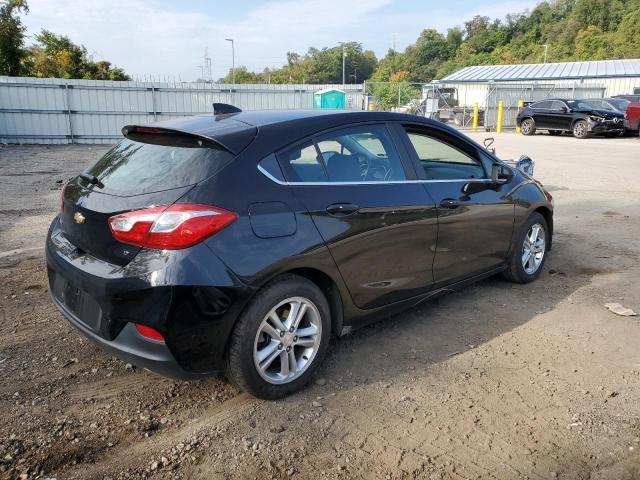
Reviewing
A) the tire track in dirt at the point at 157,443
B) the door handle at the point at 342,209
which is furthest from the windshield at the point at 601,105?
the tire track in dirt at the point at 157,443

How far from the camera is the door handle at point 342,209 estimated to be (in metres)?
3.16

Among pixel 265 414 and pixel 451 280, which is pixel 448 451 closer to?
pixel 265 414

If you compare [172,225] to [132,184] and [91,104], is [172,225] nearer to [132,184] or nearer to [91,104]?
[132,184]

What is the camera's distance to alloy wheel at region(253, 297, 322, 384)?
2947 mm

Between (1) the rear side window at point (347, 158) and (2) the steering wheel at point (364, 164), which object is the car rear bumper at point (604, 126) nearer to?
(1) the rear side window at point (347, 158)

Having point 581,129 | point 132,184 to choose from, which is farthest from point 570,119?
point 132,184

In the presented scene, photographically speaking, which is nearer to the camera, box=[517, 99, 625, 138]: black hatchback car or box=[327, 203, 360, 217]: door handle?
box=[327, 203, 360, 217]: door handle

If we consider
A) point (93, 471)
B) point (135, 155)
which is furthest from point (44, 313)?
point (93, 471)

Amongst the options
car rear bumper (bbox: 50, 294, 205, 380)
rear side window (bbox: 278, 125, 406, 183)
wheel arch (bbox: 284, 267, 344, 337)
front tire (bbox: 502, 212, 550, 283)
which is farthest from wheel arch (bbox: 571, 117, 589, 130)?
car rear bumper (bbox: 50, 294, 205, 380)

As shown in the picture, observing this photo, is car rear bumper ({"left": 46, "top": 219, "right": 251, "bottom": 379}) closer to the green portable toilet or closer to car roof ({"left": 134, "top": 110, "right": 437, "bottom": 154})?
car roof ({"left": 134, "top": 110, "right": 437, "bottom": 154})

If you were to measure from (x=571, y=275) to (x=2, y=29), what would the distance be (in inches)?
1110

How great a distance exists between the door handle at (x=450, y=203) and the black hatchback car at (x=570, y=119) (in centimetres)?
2029

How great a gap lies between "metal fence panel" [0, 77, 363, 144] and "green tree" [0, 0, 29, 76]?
322 inches

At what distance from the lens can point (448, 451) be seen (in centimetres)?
268
